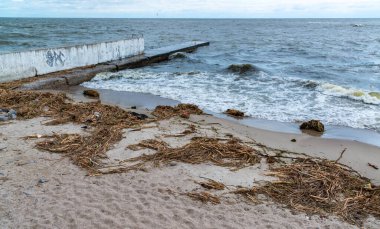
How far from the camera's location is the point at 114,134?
585cm

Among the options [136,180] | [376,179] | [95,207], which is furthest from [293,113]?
[95,207]

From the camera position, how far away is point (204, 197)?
392cm

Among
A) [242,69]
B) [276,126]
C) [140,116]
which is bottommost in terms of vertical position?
[242,69]

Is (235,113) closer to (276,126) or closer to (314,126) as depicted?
(276,126)

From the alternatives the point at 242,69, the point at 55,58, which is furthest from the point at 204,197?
the point at 242,69

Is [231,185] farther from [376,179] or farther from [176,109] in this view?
[176,109]

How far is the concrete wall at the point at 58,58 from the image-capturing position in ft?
35.1

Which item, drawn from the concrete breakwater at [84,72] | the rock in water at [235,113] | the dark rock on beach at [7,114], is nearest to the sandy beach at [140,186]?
the dark rock on beach at [7,114]

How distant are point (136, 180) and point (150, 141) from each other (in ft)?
4.53

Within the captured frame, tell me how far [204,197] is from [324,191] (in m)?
1.55

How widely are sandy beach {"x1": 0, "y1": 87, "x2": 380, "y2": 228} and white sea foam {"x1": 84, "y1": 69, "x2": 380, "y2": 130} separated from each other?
2.14 m

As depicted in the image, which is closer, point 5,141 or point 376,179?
point 376,179

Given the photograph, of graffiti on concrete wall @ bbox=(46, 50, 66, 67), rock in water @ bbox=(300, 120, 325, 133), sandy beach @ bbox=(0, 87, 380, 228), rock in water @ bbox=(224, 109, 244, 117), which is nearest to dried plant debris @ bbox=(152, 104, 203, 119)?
rock in water @ bbox=(224, 109, 244, 117)

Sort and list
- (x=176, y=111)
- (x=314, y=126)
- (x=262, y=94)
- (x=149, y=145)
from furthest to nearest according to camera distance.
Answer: (x=262, y=94) → (x=176, y=111) → (x=314, y=126) → (x=149, y=145)
